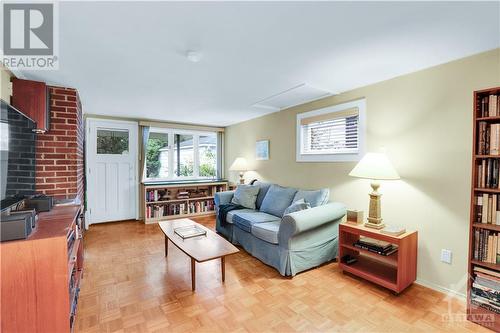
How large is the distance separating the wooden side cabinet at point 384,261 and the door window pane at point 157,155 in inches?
155

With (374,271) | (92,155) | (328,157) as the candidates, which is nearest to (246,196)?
(328,157)

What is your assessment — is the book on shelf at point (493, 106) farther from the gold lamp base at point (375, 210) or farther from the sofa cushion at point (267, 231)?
the sofa cushion at point (267, 231)

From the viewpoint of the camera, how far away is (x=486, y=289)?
172 cm

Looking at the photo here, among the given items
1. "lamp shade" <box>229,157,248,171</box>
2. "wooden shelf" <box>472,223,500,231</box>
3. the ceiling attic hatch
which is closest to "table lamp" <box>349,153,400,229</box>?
"wooden shelf" <box>472,223,500,231</box>

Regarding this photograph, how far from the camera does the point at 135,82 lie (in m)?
2.60

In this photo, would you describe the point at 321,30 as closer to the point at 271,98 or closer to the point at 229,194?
→ the point at 271,98

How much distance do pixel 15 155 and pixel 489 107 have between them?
3.79m

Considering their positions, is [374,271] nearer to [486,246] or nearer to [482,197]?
[486,246]

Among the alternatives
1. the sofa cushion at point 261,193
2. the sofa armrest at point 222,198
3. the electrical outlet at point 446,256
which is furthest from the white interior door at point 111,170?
the electrical outlet at point 446,256

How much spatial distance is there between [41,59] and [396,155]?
350 centimetres

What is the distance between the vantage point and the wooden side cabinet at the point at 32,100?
2109 mm

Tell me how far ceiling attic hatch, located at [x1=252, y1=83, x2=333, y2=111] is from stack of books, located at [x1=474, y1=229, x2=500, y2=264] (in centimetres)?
204

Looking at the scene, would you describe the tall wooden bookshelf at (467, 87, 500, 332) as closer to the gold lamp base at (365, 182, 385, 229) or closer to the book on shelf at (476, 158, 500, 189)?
the book on shelf at (476, 158, 500, 189)

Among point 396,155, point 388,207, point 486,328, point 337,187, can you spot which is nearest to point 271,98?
point 337,187
